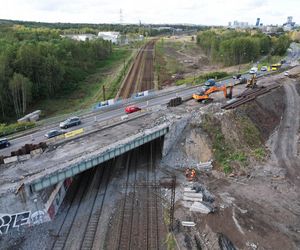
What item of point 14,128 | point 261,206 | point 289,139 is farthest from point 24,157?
point 289,139

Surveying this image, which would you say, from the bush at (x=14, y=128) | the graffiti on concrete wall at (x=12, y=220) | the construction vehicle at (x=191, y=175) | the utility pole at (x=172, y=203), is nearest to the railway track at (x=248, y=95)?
the construction vehicle at (x=191, y=175)

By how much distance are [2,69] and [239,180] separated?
59292mm

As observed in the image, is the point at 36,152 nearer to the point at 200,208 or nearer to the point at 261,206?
the point at 200,208

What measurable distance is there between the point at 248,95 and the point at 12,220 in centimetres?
5289

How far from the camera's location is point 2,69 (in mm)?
69375

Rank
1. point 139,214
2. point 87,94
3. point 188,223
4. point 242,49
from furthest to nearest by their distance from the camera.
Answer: point 242,49 → point 87,94 → point 139,214 → point 188,223

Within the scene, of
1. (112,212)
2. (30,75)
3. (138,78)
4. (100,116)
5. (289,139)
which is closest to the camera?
(112,212)

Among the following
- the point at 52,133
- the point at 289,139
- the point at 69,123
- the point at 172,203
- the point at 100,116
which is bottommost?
the point at 172,203

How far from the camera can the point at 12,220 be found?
32.0 m

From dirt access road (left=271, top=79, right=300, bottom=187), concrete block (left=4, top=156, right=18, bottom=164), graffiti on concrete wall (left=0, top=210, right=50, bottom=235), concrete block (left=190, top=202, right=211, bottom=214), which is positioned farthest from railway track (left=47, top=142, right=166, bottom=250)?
dirt access road (left=271, top=79, right=300, bottom=187)

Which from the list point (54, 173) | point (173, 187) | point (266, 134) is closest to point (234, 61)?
point (266, 134)

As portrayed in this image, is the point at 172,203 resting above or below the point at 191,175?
below

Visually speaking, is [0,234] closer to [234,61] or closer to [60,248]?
[60,248]

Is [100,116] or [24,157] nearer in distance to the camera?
[24,157]
